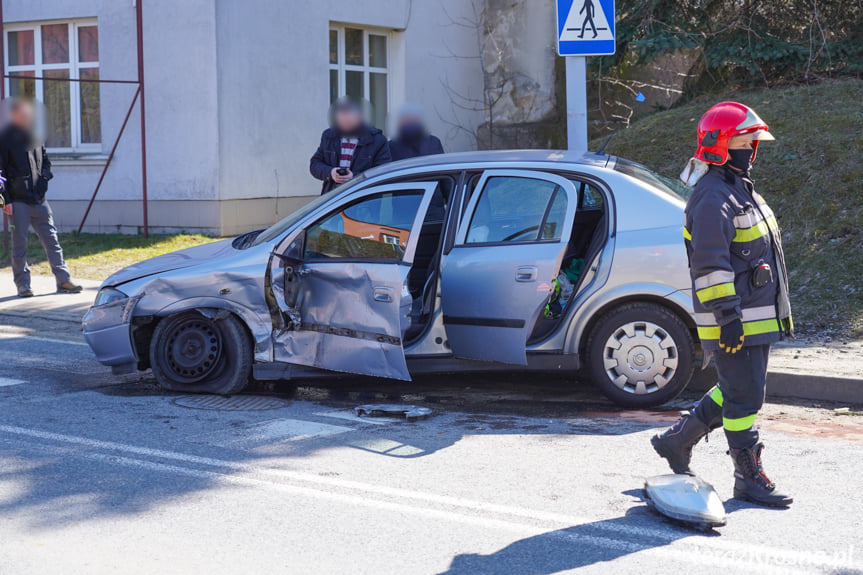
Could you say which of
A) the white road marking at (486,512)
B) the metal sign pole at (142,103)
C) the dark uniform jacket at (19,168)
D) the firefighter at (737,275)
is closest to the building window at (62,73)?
the metal sign pole at (142,103)

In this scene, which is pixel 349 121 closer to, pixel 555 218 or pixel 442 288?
pixel 442 288

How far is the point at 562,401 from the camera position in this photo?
6.71 m

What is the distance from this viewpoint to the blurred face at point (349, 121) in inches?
368

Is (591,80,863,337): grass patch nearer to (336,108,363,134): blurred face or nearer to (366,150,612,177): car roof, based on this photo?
(366,150,612,177): car roof

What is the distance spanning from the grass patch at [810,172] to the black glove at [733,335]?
421cm

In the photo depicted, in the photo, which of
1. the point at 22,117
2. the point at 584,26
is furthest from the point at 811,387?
the point at 22,117

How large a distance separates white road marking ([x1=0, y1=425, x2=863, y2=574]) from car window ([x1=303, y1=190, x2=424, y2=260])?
5.88ft

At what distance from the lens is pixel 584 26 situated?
7.72 m

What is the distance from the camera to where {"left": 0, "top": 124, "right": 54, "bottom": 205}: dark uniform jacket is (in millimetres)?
10898

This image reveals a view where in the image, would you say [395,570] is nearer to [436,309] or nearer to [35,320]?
[436,309]

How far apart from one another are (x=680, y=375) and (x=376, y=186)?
2290 millimetres

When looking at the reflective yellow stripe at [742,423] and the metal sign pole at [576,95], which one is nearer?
the reflective yellow stripe at [742,423]

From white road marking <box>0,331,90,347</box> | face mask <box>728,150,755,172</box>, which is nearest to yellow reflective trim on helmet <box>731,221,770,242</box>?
face mask <box>728,150,755,172</box>

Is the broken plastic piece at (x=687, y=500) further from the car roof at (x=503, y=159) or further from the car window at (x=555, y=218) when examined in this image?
the car roof at (x=503, y=159)
